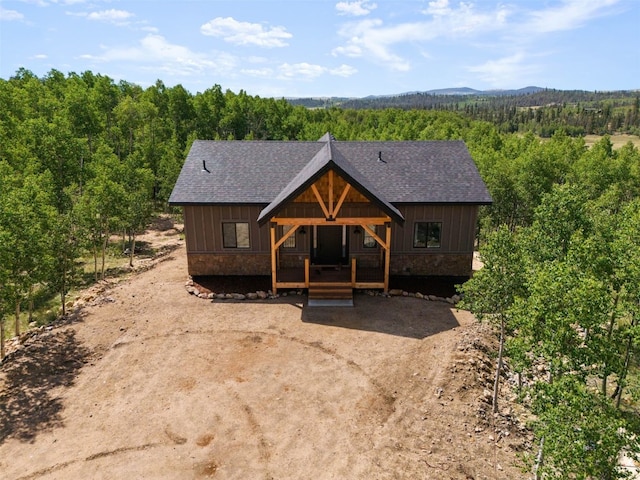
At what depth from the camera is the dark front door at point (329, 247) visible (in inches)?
848

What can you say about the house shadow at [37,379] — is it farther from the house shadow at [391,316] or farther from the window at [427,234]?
the window at [427,234]

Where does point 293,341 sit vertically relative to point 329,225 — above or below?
below

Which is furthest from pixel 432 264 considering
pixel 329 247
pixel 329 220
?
pixel 329 220

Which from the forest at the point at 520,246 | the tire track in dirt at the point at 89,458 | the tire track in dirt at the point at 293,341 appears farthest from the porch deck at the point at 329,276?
the tire track in dirt at the point at 89,458

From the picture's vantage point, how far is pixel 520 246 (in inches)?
485

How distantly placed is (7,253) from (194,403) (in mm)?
8236

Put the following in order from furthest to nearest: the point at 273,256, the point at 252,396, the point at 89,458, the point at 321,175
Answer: the point at 273,256 < the point at 321,175 < the point at 252,396 < the point at 89,458

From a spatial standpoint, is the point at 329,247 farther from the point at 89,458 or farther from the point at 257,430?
the point at 89,458

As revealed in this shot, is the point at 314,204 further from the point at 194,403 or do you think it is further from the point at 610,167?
the point at 610,167

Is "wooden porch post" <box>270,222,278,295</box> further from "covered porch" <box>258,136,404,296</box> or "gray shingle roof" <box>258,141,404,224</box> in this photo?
"gray shingle roof" <box>258,141,404,224</box>

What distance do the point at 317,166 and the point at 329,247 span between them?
16.2 feet

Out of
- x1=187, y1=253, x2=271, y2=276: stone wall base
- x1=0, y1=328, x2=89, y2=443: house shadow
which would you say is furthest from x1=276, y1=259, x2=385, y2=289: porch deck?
x1=0, y1=328, x2=89, y2=443: house shadow

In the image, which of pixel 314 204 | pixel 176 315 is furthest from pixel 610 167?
pixel 176 315

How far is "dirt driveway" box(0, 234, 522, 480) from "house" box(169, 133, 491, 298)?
10.4 feet
